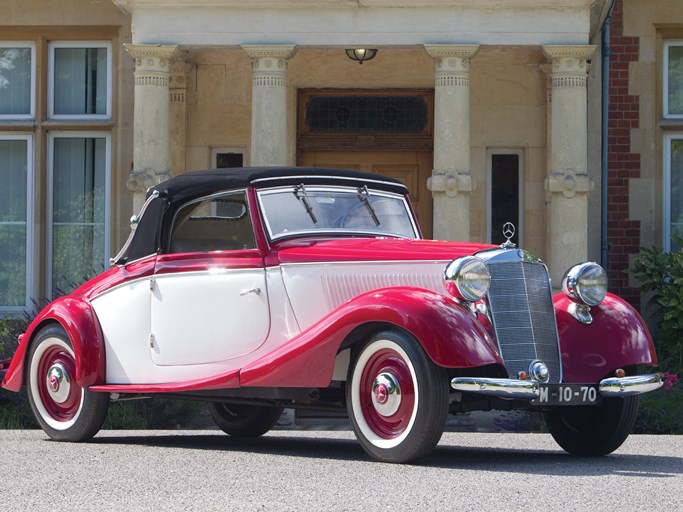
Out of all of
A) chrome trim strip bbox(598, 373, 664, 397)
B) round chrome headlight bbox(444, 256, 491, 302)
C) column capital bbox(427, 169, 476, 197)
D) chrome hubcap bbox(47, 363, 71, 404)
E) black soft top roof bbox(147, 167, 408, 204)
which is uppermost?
column capital bbox(427, 169, 476, 197)

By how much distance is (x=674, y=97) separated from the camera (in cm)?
1748

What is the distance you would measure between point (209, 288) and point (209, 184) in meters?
0.69

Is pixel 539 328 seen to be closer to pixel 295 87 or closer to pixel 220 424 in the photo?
pixel 220 424

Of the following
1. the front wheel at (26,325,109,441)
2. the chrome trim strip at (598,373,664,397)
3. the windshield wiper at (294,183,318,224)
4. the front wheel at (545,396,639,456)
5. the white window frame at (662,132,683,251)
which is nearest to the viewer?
the chrome trim strip at (598,373,664,397)

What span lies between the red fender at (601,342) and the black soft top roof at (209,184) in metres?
1.52

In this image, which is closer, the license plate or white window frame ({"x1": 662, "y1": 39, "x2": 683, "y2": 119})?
the license plate

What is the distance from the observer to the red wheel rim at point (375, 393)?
22.9ft

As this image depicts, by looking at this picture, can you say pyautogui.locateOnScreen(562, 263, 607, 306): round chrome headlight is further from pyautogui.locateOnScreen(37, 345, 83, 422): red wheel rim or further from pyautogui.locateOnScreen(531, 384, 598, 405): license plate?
pyautogui.locateOnScreen(37, 345, 83, 422): red wheel rim

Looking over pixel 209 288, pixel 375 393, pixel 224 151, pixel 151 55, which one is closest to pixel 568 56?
pixel 151 55

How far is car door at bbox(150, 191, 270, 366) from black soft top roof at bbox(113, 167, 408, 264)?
6 cm

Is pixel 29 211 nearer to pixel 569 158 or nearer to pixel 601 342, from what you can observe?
pixel 569 158

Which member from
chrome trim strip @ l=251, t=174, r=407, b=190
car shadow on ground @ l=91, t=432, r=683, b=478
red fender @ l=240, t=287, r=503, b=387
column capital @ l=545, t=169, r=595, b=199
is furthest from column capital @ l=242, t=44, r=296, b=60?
red fender @ l=240, t=287, r=503, b=387

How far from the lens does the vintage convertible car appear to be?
7.04 metres

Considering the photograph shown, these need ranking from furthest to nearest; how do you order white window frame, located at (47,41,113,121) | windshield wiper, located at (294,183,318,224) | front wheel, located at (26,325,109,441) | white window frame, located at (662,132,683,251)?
white window frame, located at (47,41,113,121), white window frame, located at (662,132,683,251), front wheel, located at (26,325,109,441), windshield wiper, located at (294,183,318,224)
